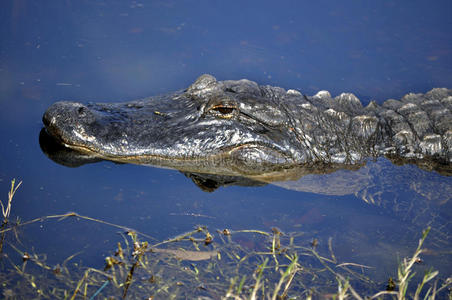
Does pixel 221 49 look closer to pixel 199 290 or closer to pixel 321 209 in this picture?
pixel 321 209

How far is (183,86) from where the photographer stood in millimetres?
6352

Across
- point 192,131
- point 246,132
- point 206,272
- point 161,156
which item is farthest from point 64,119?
point 206,272

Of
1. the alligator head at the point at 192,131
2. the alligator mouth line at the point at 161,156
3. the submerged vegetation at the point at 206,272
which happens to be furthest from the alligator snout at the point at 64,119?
the submerged vegetation at the point at 206,272

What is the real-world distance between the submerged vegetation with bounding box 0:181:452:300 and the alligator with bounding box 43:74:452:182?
121 cm

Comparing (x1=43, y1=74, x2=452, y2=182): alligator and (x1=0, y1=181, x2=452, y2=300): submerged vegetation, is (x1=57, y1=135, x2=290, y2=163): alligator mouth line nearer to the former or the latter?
(x1=43, y1=74, x2=452, y2=182): alligator

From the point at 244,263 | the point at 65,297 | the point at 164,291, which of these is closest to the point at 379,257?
the point at 244,263

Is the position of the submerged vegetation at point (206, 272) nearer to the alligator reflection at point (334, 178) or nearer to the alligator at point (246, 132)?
the alligator reflection at point (334, 178)

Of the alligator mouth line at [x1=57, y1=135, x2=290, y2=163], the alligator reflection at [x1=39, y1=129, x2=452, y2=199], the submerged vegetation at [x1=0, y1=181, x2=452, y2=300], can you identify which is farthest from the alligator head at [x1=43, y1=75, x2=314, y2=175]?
the submerged vegetation at [x1=0, y1=181, x2=452, y2=300]

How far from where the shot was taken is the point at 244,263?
3299 mm

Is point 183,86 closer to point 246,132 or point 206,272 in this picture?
point 246,132

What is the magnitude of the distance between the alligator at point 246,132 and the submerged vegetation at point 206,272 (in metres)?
1.21

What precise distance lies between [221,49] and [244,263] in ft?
15.4

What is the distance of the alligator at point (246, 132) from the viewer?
183 inches

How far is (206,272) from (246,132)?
2063mm
